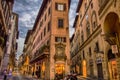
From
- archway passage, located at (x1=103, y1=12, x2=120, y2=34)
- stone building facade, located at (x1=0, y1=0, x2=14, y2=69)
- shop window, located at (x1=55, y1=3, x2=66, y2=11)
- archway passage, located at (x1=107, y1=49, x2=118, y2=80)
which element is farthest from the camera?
shop window, located at (x1=55, y1=3, x2=66, y2=11)

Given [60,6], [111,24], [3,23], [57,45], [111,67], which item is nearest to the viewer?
[111,24]

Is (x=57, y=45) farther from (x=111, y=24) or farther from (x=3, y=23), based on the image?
(x=111, y=24)

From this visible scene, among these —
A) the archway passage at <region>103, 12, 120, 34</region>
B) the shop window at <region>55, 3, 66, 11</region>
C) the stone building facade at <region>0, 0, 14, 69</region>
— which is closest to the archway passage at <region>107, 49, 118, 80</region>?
the archway passage at <region>103, 12, 120, 34</region>

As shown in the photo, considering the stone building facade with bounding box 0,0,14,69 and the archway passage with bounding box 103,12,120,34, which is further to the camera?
the stone building facade with bounding box 0,0,14,69

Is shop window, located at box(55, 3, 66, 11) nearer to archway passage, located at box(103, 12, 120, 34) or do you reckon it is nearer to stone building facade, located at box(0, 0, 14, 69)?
stone building facade, located at box(0, 0, 14, 69)

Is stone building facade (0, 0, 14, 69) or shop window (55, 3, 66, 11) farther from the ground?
shop window (55, 3, 66, 11)

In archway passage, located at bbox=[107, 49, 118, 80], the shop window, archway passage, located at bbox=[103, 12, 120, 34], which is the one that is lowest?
archway passage, located at bbox=[107, 49, 118, 80]

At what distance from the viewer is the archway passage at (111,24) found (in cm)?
1556

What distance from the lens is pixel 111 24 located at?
→ 16344 mm

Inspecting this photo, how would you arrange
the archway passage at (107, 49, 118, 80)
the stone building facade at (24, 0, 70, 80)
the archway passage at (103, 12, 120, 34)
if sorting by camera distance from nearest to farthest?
the archway passage at (103, 12, 120, 34) → the archway passage at (107, 49, 118, 80) → the stone building facade at (24, 0, 70, 80)

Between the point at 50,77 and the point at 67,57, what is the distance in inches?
204

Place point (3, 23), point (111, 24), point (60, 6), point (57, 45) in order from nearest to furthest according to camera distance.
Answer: point (111, 24) < point (3, 23) < point (57, 45) < point (60, 6)

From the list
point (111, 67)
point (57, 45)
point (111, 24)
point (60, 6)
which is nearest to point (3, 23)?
point (57, 45)

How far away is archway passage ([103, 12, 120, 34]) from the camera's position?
15.6 meters
